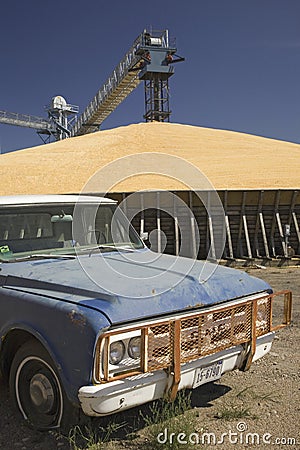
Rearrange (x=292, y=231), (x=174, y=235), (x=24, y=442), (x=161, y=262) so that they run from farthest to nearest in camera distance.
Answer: (x=292, y=231) < (x=174, y=235) < (x=161, y=262) < (x=24, y=442)

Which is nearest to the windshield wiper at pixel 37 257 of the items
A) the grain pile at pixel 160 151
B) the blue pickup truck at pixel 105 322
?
the blue pickup truck at pixel 105 322

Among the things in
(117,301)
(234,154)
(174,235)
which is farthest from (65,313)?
(234,154)

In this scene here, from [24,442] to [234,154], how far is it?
26635mm

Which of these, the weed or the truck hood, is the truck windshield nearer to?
the truck hood

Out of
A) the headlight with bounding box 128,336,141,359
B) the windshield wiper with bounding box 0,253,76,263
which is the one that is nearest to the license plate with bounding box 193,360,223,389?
the headlight with bounding box 128,336,141,359

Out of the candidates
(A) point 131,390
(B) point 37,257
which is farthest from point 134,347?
(B) point 37,257

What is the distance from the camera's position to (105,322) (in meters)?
3.30

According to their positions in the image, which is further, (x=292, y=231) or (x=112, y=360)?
(x=292, y=231)

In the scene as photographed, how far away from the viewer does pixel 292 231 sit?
1672cm

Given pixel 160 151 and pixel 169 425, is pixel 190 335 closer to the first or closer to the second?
pixel 169 425

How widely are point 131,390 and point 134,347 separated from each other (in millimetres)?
→ 304

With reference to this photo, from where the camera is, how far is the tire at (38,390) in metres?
3.59

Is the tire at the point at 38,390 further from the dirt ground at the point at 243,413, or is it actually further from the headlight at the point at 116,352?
the headlight at the point at 116,352

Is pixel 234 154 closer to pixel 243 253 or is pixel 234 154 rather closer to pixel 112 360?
pixel 243 253
